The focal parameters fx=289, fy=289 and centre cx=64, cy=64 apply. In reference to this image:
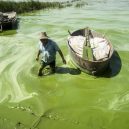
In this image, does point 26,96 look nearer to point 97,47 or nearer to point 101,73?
point 101,73

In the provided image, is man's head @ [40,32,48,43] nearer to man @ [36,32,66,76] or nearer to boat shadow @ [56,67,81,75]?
man @ [36,32,66,76]

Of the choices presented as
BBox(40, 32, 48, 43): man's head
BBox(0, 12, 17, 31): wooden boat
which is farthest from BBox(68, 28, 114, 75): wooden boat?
BBox(0, 12, 17, 31): wooden boat

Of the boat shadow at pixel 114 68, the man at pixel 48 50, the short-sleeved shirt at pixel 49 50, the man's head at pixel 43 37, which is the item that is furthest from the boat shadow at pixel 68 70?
the man's head at pixel 43 37

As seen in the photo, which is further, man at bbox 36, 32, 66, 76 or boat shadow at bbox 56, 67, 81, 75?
boat shadow at bbox 56, 67, 81, 75

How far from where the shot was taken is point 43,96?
9312 millimetres

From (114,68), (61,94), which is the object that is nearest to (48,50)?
(61,94)

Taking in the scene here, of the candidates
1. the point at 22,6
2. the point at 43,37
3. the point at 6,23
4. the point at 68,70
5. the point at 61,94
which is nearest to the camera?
the point at 61,94

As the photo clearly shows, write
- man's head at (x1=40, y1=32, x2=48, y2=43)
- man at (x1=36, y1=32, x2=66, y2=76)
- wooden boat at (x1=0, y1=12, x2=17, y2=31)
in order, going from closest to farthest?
man's head at (x1=40, y1=32, x2=48, y2=43) → man at (x1=36, y1=32, x2=66, y2=76) → wooden boat at (x1=0, y1=12, x2=17, y2=31)

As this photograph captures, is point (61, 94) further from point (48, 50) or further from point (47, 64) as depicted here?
point (48, 50)

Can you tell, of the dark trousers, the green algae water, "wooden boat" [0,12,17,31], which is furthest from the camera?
"wooden boat" [0,12,17,31]

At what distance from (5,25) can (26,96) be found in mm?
11638

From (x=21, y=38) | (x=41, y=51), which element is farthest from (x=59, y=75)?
(x=21, y=38)

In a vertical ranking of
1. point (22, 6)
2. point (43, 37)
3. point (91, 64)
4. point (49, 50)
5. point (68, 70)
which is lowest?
point (68, 70)

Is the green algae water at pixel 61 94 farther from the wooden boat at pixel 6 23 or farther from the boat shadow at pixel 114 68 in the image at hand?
the wooden boat at pixel 6 23
